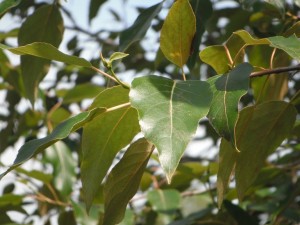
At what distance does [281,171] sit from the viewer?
1742mm

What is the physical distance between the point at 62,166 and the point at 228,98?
3.58 feet

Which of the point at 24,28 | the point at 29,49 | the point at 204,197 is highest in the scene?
the point at 29,49

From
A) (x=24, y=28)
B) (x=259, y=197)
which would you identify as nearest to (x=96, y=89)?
(x=259, y=197)

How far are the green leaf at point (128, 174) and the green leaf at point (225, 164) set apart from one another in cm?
11

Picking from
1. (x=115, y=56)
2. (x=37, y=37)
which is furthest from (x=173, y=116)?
(x=37, y=37)

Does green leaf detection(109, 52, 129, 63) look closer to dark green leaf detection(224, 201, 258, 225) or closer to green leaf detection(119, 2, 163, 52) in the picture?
green leaf detection(119, 2, 163, 52)

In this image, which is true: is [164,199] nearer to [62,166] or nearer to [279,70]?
[62,166]

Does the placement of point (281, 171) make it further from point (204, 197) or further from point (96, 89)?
point (96, 89)

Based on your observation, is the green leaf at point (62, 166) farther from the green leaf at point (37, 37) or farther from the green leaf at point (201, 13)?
the green leaf at point (201, 13)

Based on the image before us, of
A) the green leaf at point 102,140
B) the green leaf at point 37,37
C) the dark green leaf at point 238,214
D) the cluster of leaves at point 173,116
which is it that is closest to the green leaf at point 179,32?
the cluster of leaves at point 173,116

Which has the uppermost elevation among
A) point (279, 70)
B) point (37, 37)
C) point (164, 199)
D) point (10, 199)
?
point (279, 70)

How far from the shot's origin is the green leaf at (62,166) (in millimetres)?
1833

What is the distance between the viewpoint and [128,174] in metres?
1.06

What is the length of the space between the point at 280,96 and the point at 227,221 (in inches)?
19.1
